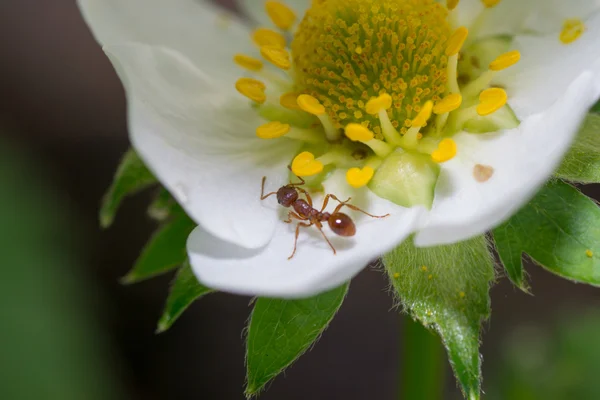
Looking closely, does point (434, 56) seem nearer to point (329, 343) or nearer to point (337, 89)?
point (337, 89)

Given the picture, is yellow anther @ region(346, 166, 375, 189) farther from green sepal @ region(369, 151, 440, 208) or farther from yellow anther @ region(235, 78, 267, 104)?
yellow anther @ region(235, 78, 267, 104)

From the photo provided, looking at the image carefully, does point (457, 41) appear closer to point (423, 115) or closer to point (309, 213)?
point (423, 115)

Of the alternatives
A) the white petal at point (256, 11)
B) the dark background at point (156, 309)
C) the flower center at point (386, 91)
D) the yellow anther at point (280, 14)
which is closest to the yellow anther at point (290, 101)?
the flower center at point (386, 91)

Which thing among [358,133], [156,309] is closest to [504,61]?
[358,133]

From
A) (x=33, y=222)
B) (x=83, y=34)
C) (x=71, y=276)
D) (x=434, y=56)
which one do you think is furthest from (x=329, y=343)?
(x=434, y=56)

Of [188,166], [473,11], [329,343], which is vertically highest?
[473,11]

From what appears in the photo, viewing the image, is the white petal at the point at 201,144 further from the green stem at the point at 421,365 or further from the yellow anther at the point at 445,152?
the green stem at the point at 421,365
